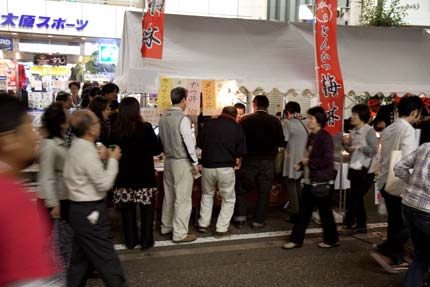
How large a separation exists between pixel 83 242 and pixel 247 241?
2.77 meters

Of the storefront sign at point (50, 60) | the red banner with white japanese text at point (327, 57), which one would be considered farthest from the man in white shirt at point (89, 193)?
the storefront sign at point (50, 60)

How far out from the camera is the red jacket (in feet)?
4.11

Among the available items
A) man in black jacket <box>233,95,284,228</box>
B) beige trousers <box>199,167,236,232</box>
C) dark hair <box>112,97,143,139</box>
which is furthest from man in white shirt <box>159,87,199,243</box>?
man in black jacket <box>233,95,284,228</box>

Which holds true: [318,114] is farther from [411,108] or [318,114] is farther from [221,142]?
[221,142]

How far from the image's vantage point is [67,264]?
3396 mm

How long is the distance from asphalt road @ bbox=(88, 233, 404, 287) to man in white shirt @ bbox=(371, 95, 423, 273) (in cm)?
18

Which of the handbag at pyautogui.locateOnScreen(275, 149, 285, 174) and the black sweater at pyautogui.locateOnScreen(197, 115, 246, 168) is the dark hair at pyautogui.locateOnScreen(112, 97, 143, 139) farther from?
the handbag at pyautogui.locateOnScreen(275, 149, 285, 174)

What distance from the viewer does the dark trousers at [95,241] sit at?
133 inches

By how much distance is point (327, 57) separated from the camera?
621cm

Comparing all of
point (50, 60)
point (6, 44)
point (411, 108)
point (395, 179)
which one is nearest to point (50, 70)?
point (50, 60)

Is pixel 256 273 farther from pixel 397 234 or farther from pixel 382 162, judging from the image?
pixel 382 162

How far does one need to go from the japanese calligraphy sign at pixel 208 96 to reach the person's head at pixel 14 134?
15.8 ft

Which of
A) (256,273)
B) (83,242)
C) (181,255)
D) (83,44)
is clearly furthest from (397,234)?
(83,44)

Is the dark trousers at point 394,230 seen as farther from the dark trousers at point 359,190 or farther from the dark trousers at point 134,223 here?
the dark trousers at point 134,223
